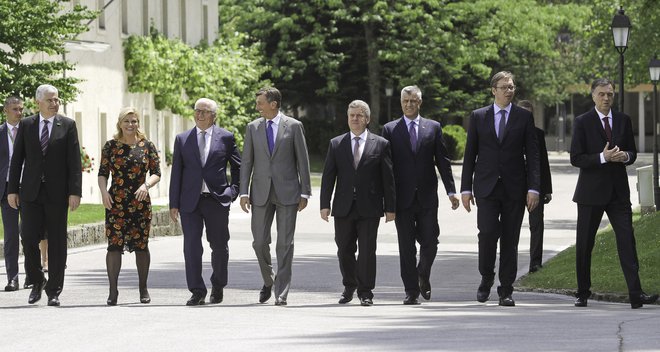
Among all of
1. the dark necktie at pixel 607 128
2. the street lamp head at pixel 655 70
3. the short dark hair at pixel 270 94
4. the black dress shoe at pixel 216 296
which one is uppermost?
the street lamp head at pixel 655 70

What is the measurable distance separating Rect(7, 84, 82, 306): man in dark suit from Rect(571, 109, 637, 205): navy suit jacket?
431 centimetres

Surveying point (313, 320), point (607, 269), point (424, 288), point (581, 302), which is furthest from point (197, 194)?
point (607, 269)

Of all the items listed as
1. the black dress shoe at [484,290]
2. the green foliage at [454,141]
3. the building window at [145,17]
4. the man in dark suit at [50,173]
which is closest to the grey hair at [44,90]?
the man in dark suit at [50,173]

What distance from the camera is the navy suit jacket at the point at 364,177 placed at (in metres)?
15.0

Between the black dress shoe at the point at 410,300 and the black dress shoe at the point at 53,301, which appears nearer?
the black dress shoe at the point at 53,301

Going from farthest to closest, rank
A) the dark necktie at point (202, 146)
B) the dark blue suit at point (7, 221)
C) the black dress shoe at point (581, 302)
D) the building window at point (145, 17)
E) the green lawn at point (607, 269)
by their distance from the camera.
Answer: the building window at point (145, 17)
the dark blue suit at point (7, 221)
the green lawn at point (607, 269)
the dark necktie at point (202, 146)
the black dress shoe at point (581, 302)

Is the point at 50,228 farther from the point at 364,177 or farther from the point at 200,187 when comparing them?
the point at 364,177

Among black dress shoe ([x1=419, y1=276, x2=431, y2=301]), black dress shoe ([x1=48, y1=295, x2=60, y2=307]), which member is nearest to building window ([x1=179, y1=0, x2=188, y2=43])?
black dress shoe ([x1=419, y1=276, x2=431, y2=301])

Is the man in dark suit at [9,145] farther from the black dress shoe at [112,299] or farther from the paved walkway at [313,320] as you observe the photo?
the black dress shoe at [112,299]

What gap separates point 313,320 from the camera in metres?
13.1

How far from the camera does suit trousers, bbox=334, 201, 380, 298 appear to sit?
15.0 metres

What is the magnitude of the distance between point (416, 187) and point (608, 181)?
1658 millimetres

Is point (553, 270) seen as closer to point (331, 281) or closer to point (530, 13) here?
point (331, 281)

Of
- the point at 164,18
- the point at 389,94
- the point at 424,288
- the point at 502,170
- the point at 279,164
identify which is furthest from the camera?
the point at 389,94
